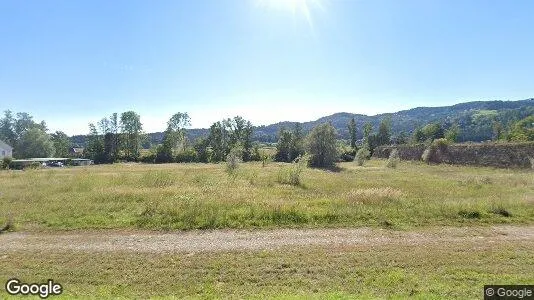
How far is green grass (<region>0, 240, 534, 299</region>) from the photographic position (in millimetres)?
8625

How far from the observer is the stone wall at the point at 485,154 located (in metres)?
49.8

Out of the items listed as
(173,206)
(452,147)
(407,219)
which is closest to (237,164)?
(173,206)

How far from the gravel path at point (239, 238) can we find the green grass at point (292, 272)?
68 cm

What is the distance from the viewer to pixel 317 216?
1681 centimetres

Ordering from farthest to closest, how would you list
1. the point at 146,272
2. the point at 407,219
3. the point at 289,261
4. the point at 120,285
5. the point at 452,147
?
the point at 452,147, the point at 407,219, the point at 289,261, the point at 146,272, the point at 120,285

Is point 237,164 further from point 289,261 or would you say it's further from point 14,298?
point 14,298

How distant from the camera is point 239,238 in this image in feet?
45.4

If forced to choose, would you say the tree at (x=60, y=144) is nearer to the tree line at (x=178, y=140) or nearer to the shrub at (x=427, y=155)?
the tree line at (x=178, y=140)

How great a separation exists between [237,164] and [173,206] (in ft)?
83.8

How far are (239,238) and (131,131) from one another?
10916 cm

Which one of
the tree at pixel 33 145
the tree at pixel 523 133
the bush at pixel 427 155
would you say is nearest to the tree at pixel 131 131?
the tree at pixel 33 145

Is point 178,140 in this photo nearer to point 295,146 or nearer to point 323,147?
point 295,146

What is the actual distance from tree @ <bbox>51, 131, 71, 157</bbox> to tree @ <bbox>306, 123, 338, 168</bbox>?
90843mm

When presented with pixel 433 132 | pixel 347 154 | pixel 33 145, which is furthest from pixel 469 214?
pixel 33 145
